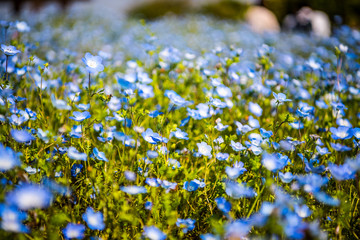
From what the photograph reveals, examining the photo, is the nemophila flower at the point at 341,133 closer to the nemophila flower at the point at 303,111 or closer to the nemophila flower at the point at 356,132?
the nemophila flower at the point at 356,132

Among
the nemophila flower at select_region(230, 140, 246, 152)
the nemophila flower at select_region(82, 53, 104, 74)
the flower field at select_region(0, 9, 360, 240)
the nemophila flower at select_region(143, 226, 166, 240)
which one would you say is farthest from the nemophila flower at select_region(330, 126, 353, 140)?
the nemophila flower at select_region(82, 53, 104, 74)

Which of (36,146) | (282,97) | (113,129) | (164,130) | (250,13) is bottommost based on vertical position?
(250,13)

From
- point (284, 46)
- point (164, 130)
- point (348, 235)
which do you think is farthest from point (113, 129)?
point (284, 46)

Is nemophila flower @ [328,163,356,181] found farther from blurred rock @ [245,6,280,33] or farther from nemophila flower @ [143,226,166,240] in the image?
blurred rock @ [245,6,280,33]

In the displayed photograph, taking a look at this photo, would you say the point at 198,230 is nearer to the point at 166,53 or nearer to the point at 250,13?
the point at 166,53

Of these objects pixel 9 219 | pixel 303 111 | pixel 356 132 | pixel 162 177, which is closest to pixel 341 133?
pixel 356 132

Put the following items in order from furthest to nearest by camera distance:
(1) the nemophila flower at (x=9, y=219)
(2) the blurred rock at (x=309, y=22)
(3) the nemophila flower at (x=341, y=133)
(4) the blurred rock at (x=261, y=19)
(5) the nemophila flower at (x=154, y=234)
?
(4) the blurred rock at (x=261, y=19), (2) the blurred rock at (x=309, y=22), (3) the nemophila flower at (x=341, y=133), (5) the nemophila flower at (x=154, y=234), (1) the nemophila flower at (x=9, y=219)

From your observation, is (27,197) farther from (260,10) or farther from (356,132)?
(260,10)

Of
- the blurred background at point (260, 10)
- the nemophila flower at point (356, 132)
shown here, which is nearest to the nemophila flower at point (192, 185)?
the nemophila flower at point (356, 132)
